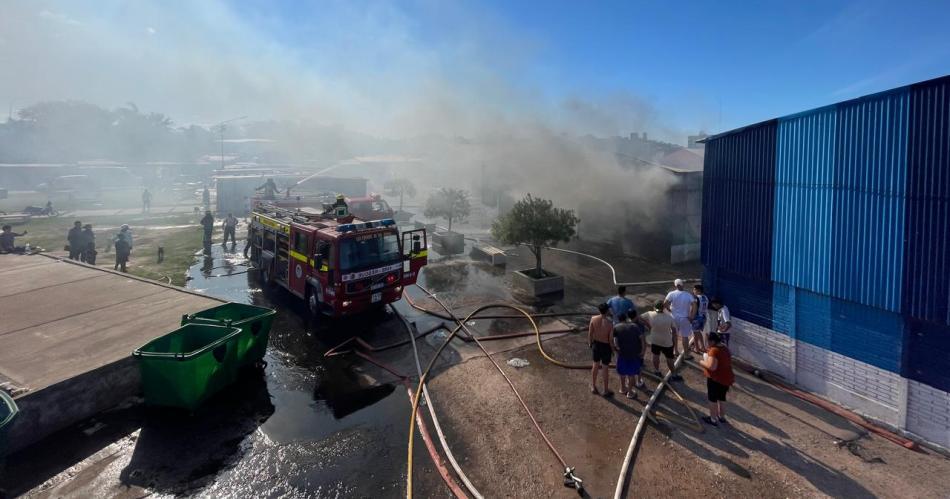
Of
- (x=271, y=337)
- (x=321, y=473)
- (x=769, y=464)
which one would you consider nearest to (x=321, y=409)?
(x=321, y=473)

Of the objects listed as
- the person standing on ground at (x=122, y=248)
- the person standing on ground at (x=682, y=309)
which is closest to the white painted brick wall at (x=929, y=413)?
the person standing on ground at (x=682, y=309)

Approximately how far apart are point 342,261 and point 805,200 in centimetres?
847

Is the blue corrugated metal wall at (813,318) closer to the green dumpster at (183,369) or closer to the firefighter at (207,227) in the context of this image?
the green dumpster at (183,369)

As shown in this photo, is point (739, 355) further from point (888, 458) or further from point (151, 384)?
point (151, 384)

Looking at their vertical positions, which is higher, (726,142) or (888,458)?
(726,142)

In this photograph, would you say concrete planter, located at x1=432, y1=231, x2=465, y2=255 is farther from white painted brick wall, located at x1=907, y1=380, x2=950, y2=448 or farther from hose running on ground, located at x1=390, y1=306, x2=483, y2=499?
white painted brick wall, located at x1=907, y1=380, x2=950, y2=448

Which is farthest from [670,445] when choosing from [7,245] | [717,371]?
[7,245]

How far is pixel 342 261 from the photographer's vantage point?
9828 millimetres

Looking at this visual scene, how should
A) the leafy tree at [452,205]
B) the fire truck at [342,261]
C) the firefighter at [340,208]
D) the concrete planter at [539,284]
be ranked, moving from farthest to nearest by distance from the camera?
the leafy tree at [452,205], the concrete planter at [539,284], the firefighter at [340,208], the fire truck at [342,261]

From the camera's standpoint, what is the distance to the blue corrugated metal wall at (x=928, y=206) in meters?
5.77

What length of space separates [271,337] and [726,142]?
995cm

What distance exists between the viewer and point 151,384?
6645 millimetres

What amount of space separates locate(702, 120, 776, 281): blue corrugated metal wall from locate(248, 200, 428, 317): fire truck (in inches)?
245

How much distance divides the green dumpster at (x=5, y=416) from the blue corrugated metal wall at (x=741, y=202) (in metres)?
10.4
